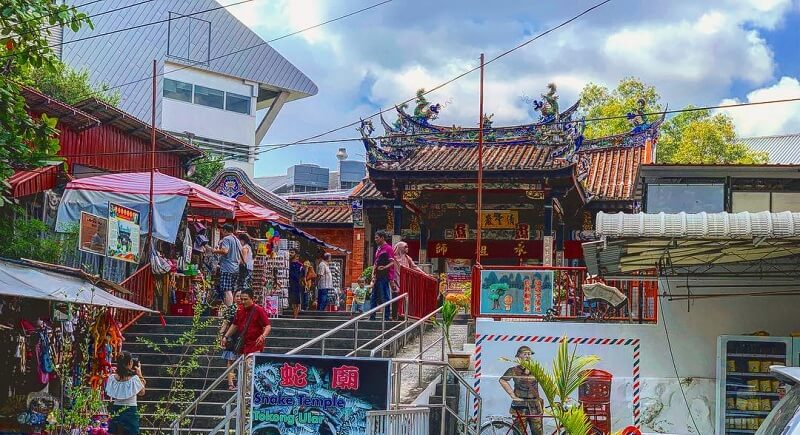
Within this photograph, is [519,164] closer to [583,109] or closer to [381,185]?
[381,185]

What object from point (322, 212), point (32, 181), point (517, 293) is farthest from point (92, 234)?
point (322, 212)

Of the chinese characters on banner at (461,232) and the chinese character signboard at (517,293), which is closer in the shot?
the chinese character signboard at (517,293)

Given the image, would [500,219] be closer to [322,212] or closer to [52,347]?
[322,212]

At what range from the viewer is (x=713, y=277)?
1550 centimetres

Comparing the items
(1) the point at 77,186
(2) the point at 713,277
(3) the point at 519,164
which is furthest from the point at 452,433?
(3) the point at 519,164

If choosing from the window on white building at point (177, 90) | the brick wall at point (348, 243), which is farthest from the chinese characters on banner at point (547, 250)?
the window on white building at point (177, 90)

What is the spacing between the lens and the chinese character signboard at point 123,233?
17016 millimetres

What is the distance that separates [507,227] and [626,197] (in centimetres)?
327

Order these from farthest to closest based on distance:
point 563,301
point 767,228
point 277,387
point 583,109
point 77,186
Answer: point 583,109
point 77,186
point 563,301
point 767,228
point 277,387

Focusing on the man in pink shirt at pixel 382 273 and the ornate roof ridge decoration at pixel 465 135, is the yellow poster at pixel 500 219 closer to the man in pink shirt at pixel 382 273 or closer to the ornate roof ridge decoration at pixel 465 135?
the ornate roof ridge decoration at pixel 465 135

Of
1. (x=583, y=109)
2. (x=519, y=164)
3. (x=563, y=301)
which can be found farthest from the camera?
(x=583, y=109)

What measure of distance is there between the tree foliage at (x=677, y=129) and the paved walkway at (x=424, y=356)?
19702 millimetres

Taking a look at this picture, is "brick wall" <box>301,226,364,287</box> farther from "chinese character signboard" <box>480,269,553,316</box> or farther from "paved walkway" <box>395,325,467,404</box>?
"chinese character signboard" <box>480,269,553,316</box>

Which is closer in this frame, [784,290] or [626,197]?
[784,290]
